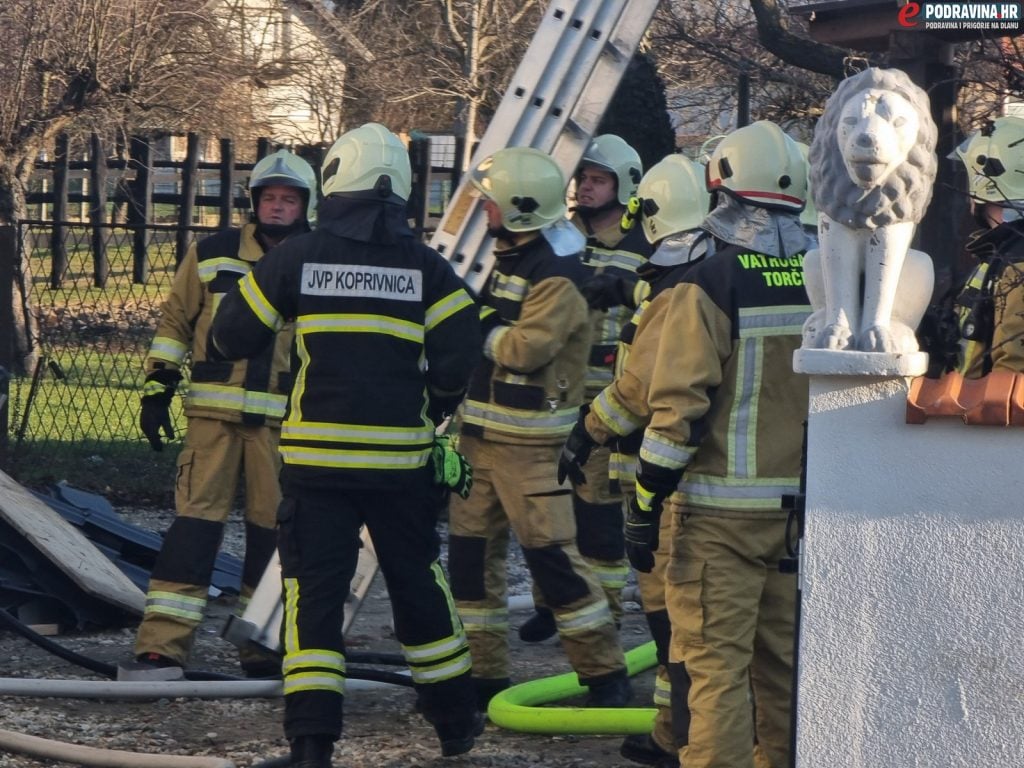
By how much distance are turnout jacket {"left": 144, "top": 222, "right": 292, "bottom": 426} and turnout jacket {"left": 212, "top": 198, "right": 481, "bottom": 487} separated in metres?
1.07

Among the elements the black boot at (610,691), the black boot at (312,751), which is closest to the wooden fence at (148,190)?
the black boot at (610,691)

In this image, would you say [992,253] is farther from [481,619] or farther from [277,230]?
[277,230]

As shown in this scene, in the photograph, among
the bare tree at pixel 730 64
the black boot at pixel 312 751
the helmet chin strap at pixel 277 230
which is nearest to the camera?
the black boot at pixel 312 751

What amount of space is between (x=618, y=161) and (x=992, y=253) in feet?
7.09

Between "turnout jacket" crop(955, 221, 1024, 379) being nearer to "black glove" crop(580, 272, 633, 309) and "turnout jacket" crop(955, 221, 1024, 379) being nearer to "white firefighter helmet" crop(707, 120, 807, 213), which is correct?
"white firefighter helmet" crop(707, 120, 807, 213)

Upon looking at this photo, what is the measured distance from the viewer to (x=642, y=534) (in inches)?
168

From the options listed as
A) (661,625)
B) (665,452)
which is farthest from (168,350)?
(665,452)

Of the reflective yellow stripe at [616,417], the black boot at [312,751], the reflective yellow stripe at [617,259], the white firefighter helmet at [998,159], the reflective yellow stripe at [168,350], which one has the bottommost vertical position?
the black boot at [312,751]

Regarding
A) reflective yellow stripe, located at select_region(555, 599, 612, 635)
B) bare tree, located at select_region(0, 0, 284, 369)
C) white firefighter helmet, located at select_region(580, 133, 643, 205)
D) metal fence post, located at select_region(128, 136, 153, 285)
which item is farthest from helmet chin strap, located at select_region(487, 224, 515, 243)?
metal fence post, located at select_region(128, 136, 153, 285)

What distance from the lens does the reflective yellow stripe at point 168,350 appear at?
19.6 ft

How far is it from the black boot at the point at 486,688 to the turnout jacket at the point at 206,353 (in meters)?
1.23

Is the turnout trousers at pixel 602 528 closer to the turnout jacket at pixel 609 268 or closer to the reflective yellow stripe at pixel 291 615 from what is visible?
the turnout jacket at pixel 609 268

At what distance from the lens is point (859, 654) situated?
3.46 m

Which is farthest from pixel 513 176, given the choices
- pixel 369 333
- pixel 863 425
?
pixel 863 425
